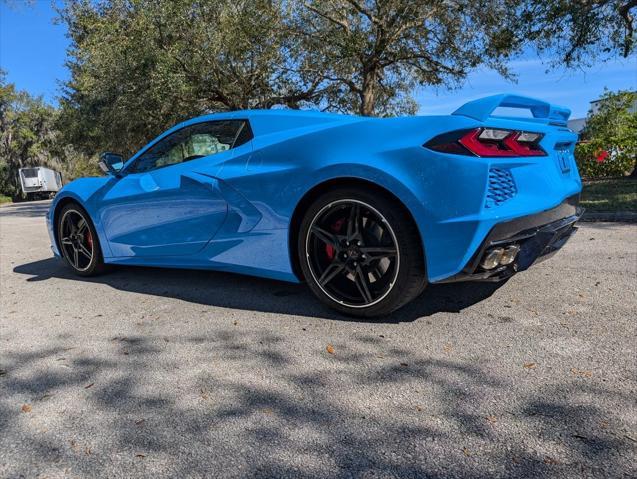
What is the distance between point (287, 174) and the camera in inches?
128

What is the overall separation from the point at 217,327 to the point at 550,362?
6.40 ft

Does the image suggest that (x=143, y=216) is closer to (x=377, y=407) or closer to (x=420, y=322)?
(x=420, y=322)

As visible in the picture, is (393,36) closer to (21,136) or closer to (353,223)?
(353,223)

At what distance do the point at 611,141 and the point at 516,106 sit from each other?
1443cm

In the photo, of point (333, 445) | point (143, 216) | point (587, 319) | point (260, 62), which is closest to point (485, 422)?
point (333, 445)

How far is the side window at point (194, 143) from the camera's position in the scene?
3.68 metres

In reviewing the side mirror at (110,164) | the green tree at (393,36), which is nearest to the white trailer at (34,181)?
the green tree at (393,36)

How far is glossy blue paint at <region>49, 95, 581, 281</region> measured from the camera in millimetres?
2695

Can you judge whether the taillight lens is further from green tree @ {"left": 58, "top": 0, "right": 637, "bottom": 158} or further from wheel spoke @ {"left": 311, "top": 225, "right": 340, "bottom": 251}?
green tree @ {"left": 58, "top": 0, "right": 637, "bottom": 158}

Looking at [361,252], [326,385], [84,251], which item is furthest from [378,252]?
[84,251]

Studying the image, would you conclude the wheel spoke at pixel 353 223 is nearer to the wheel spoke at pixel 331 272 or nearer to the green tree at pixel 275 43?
the wheel spoke at pixel 331 272

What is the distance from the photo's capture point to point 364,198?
9.73 ft

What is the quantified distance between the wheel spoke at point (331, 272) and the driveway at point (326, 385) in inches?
10.1

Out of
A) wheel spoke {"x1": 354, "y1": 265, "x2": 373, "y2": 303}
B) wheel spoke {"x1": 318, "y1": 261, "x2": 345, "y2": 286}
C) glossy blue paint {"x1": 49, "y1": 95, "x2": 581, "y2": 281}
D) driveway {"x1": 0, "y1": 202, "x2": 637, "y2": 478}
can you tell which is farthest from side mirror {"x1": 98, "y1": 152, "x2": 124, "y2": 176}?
wheel spoke {"x1": 354, "y1": 265, "x2": 373, "y2": 303}
